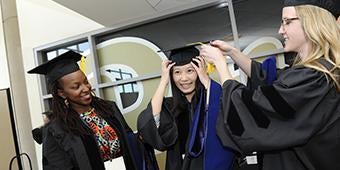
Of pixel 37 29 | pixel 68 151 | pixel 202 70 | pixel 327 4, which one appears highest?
pixel 37 29

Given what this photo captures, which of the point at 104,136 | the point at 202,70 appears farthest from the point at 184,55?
the point at 104,136

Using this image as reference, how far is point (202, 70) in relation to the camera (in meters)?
1.45

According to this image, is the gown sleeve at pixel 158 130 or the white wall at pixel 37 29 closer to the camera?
the gown sleeve at pixel 158 130

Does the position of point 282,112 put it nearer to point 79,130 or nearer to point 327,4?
point 327,4

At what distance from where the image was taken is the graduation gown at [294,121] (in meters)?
1.03

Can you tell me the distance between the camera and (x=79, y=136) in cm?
149

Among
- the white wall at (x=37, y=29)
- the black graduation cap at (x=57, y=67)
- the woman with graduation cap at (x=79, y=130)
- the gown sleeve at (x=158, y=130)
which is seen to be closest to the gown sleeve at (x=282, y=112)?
the gown sleeve at (x=158, y=130)

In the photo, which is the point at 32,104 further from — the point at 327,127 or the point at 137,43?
the point at 327,127

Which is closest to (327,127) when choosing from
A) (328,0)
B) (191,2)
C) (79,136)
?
(328,0)

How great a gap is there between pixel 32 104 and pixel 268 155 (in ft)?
9.49

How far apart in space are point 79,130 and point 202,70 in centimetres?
65

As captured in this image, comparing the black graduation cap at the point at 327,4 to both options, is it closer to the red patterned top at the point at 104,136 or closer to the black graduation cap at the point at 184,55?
the black graduation cap at the point at 184,55

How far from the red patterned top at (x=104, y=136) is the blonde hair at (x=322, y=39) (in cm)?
95

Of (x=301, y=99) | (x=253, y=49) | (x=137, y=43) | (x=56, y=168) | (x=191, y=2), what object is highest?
(x=191, y=2)
